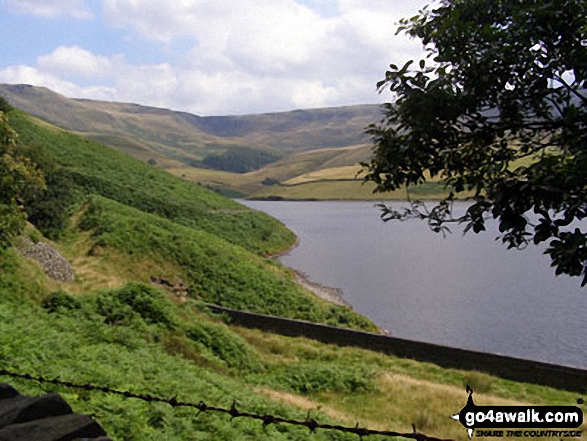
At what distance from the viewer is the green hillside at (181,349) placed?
32.2 feet

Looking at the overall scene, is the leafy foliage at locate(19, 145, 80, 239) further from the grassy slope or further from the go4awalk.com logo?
the go4awalk.com logo

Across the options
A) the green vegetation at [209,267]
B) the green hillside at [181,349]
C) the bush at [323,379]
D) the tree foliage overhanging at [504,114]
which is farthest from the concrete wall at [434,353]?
the tree foliage overhanging at [504,114]

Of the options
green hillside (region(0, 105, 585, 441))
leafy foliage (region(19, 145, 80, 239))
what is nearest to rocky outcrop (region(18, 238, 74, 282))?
green hillside (region(0, 105, 585, 441))

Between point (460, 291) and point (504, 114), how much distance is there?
4138 cm

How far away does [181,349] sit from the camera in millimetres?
18016

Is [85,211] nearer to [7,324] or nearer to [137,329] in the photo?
[137,329]

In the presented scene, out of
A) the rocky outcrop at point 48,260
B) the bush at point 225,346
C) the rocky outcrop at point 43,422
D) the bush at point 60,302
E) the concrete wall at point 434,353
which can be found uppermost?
the rocky outcrop at point 43,422

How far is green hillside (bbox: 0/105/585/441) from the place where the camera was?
32.2 ft

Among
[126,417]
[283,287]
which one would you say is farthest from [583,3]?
[283,287]

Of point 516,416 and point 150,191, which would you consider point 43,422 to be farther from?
point 150,191

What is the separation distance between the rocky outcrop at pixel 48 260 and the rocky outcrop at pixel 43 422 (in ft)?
66.7

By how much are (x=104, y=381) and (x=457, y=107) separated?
853 centimetres

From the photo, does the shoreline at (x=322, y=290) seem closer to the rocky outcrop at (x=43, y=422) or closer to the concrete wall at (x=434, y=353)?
the concrete wall at (x=434, y=353)

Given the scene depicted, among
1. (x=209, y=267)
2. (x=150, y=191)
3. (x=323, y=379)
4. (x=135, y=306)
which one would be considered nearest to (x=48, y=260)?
(x=135, y=306)
